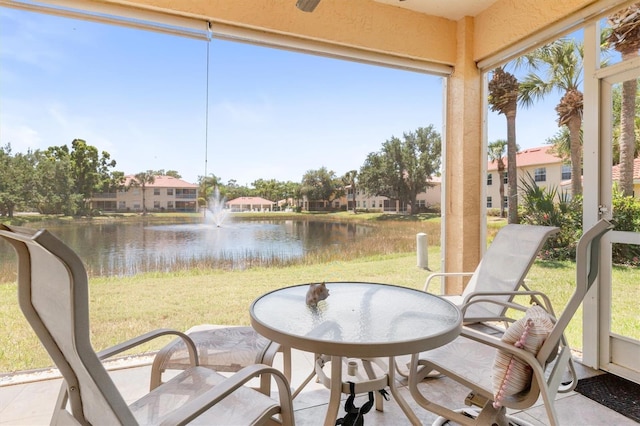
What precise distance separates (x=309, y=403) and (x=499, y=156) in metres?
3.04

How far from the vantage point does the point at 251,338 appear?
1.98 metres

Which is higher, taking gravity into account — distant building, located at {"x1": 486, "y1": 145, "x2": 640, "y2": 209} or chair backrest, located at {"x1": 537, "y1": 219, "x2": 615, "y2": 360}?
distant building, located at {"x1": 486, "y1": 145, "x2": 640, "y2": 209}

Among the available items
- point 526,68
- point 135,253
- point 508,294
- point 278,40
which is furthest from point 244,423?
point 526,68

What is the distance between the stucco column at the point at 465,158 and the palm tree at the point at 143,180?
308 cm

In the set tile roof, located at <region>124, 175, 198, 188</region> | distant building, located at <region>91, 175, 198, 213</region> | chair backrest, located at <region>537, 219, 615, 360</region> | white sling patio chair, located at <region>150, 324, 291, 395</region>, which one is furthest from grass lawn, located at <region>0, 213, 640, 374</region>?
chair backrest, located at <region>537, 219, 615, 360</region>

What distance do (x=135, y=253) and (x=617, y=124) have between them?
408 centimetres

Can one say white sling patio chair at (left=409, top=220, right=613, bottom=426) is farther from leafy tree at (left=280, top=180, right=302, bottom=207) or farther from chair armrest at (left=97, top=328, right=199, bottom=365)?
leafy tree at (left=280, top=180, right=302, bottom=207)

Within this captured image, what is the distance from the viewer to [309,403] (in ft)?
7.07

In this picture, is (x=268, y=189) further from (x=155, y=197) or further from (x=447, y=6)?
(x=447, y=6)

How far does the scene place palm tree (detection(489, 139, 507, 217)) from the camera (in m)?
3.58

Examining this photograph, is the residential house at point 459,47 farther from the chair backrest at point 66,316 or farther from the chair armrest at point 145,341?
the chair backrest at point 66,316

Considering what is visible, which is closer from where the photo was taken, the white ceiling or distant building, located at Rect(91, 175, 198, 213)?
distant building, located at Rect(91, 175, 198, 213)

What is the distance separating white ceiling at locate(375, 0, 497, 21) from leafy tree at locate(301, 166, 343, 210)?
1.82 metres

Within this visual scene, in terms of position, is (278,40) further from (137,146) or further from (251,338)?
(251,338)
